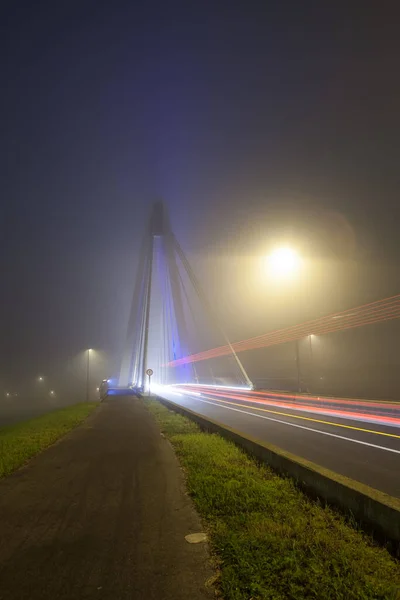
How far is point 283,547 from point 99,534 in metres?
2.17

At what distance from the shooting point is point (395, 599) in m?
3.01

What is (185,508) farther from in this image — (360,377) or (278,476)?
(360,377)

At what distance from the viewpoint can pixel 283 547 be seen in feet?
12.7

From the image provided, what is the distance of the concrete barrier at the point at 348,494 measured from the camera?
4.07 metres

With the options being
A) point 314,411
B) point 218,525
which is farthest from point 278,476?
point 314,411

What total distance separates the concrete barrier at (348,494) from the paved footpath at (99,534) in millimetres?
1814

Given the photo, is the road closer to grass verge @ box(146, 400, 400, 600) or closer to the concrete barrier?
the concrete barrier

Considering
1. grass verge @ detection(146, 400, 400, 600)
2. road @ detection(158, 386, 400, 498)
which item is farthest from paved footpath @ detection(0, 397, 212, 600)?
road @ detection(158, 386, 400, 498)

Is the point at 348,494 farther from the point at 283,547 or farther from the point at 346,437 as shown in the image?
the point at 346,437

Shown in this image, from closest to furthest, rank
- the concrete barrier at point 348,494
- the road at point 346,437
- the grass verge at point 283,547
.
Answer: the grass verge at point 283,547, the concrete barrier at point 348,494, the road at point 346,437

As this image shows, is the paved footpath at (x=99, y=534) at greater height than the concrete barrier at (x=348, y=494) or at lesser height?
lesser

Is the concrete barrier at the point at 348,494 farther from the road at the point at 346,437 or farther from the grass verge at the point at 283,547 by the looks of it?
the road at the point at 346,437

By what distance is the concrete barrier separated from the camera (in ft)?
13.4

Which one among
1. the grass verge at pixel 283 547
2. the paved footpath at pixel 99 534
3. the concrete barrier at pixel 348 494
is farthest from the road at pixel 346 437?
the paved footpath at pixel 99 534
